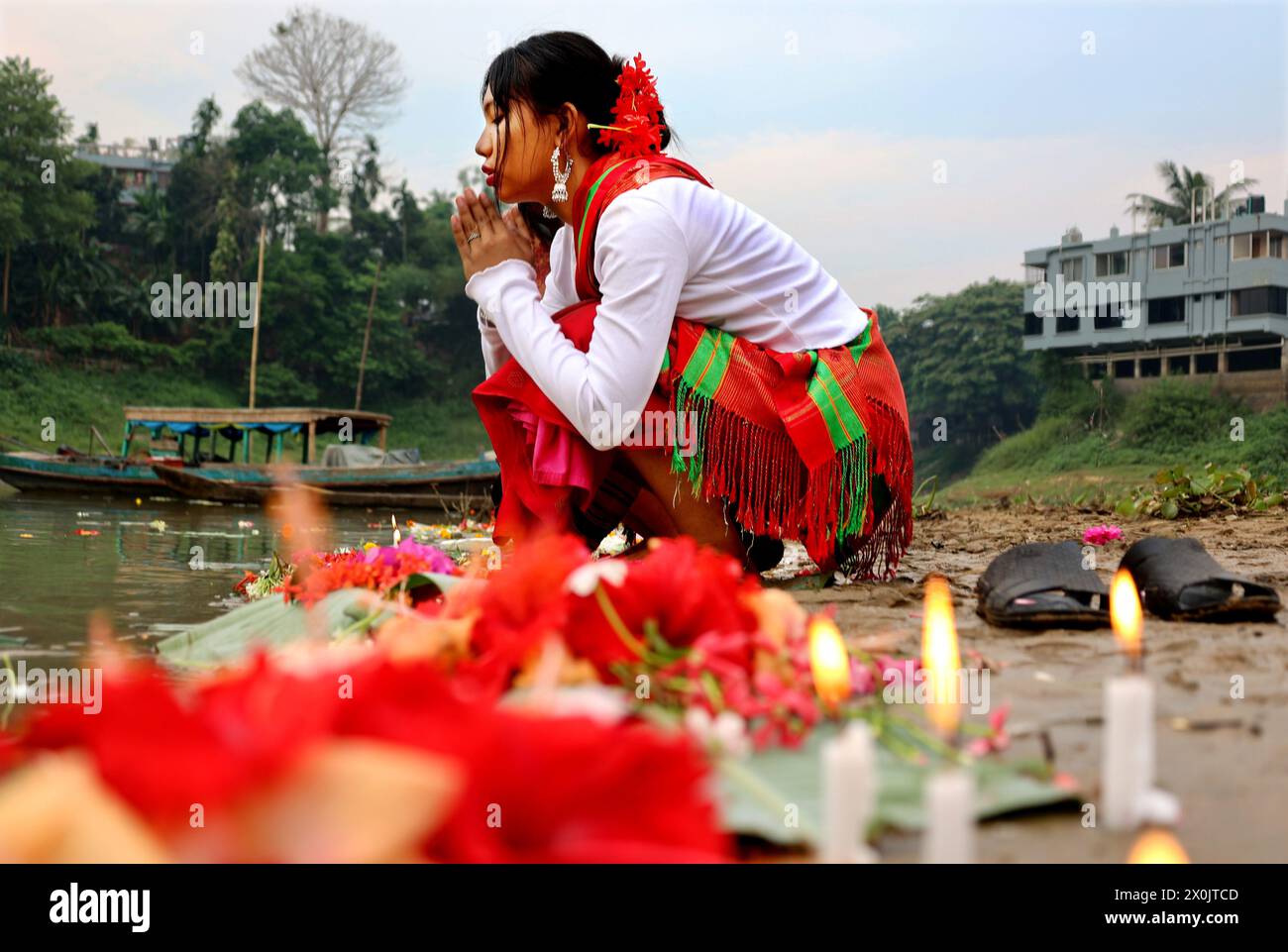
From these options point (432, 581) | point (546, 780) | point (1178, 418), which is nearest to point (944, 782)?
point (546, 780)

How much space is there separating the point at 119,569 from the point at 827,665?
14.0ft

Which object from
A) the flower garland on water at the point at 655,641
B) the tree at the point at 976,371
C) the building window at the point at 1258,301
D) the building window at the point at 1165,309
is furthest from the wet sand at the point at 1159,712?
the tree at the point at 976,371

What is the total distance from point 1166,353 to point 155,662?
29.6m

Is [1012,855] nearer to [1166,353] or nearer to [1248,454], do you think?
[1248,454]

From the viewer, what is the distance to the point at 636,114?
8.89 feet

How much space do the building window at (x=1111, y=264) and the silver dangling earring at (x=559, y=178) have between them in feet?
97.8

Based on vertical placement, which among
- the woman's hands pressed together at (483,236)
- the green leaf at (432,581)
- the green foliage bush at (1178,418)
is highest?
the green foliage bush at (1178,418)

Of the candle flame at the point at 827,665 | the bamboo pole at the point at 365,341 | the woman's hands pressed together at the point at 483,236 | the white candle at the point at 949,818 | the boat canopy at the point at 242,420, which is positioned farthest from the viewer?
the bamboo pole at the point at 365,341

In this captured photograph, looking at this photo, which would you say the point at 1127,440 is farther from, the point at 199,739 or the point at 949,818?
the point at 199,739

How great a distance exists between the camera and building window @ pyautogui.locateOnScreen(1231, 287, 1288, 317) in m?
25.7

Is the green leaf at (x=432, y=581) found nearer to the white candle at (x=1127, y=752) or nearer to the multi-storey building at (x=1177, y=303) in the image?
the white candle at (x=1127, y=752)

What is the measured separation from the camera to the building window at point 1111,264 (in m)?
29.6

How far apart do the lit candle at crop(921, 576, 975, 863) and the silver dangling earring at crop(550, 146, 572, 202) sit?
158cm

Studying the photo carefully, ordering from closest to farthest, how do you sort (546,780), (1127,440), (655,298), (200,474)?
(546,780)
(655,298)
(200,474)
(1127,440)
